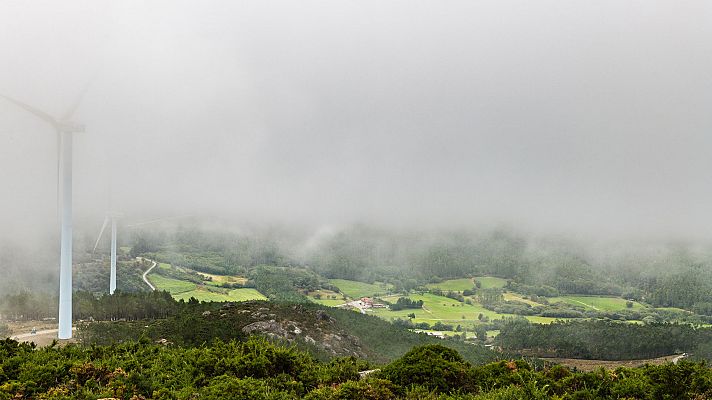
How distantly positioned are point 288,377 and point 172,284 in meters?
183

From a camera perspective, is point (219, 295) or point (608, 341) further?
point (219, 295)

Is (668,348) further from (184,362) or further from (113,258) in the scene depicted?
(184,362)

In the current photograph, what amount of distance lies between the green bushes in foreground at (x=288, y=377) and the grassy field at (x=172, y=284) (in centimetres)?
16459

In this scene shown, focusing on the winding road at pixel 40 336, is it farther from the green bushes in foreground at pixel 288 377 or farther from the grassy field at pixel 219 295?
the grassy field at pixel 219 295

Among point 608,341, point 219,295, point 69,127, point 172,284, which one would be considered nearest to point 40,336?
point 69,127

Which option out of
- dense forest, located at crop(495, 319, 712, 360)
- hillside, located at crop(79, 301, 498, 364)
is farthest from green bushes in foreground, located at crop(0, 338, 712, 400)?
dense forest, located at crop(495, 319, 712, 360)

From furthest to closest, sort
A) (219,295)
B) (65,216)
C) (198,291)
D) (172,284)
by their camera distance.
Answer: (172,284) < (198,291) < (219,295) < (65,216)

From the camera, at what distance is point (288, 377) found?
20.5 m

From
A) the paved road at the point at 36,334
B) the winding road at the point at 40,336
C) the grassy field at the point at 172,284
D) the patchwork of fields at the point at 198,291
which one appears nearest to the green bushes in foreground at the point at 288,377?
the winding road at the point at 40,336

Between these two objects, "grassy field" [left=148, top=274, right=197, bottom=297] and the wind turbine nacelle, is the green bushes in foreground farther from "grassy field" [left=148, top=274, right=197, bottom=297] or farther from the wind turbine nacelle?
"grassy field" [left=148, top=274, right=197, bottom=297]

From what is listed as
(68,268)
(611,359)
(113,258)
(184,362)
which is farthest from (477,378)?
(611,359)

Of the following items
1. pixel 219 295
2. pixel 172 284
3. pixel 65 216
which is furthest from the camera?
pixel 172 284

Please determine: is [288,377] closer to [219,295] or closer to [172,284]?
[219,295]

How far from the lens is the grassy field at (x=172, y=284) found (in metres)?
182
